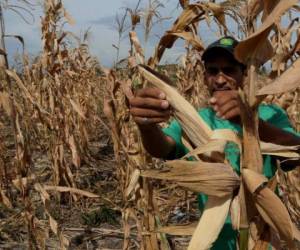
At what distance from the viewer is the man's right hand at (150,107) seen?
1.31 metres

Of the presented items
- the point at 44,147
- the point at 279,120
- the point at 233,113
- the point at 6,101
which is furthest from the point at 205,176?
the point at 44,147

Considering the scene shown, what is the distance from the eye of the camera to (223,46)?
1767 mm

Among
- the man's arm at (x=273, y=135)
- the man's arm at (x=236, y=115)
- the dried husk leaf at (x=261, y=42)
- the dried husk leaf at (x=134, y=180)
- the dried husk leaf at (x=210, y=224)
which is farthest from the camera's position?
the dried husk leaf at (x=134, y=180)

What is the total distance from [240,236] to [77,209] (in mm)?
3381

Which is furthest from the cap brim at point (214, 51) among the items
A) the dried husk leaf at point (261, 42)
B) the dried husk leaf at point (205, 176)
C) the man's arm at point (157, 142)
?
the dried husk leaf at point (205, 176)

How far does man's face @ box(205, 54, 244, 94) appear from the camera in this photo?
1.72 m

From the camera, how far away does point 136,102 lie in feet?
4.64

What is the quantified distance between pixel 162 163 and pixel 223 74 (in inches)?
24.6

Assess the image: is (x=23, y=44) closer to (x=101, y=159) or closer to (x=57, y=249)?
(x=57, y=249)

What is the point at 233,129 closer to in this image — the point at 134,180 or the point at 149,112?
the point at 149,112

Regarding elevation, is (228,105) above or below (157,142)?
above

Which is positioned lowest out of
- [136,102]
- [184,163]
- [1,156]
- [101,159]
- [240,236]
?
[101,159]

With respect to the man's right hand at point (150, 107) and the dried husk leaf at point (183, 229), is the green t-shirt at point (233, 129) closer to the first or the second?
the man's right hand at point (150, 107)

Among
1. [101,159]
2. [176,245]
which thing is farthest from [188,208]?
[101,159]
